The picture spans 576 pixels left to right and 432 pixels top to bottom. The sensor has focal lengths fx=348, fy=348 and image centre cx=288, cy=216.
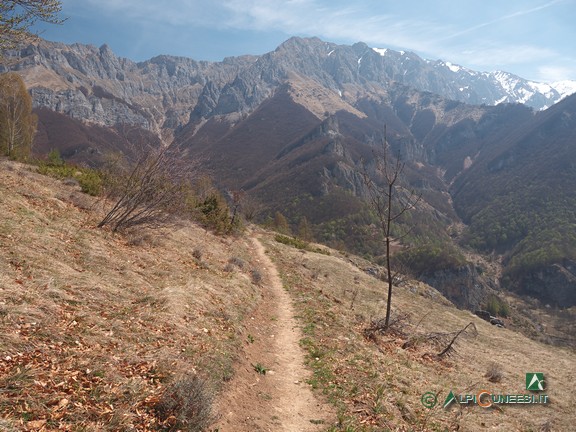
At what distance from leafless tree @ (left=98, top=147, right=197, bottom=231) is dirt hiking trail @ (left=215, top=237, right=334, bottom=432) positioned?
7.81 meters

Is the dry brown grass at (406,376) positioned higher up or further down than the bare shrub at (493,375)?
higher up

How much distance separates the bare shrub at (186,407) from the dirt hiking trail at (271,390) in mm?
644

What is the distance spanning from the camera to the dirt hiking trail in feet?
24.7

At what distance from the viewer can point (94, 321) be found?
27.5 ft

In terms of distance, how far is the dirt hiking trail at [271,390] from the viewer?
24.7 feet

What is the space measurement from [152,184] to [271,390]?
1195 cm

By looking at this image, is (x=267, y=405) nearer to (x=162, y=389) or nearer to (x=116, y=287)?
(x=162, y=389)

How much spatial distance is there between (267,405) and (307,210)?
170358 millimetres

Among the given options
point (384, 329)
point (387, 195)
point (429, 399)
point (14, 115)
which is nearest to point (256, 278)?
Answer: point (384, 329)

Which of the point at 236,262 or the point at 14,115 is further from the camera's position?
the point at 14,115

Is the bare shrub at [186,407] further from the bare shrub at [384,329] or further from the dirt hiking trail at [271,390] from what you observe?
the bare shrub at [384,329]

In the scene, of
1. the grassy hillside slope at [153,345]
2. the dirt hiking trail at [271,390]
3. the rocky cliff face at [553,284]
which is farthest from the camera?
the rocky cliff face at [553,284]

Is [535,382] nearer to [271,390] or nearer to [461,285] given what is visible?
[271,390]

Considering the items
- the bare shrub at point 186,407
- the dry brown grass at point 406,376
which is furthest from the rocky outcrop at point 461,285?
the bare shrub at point 186,407
